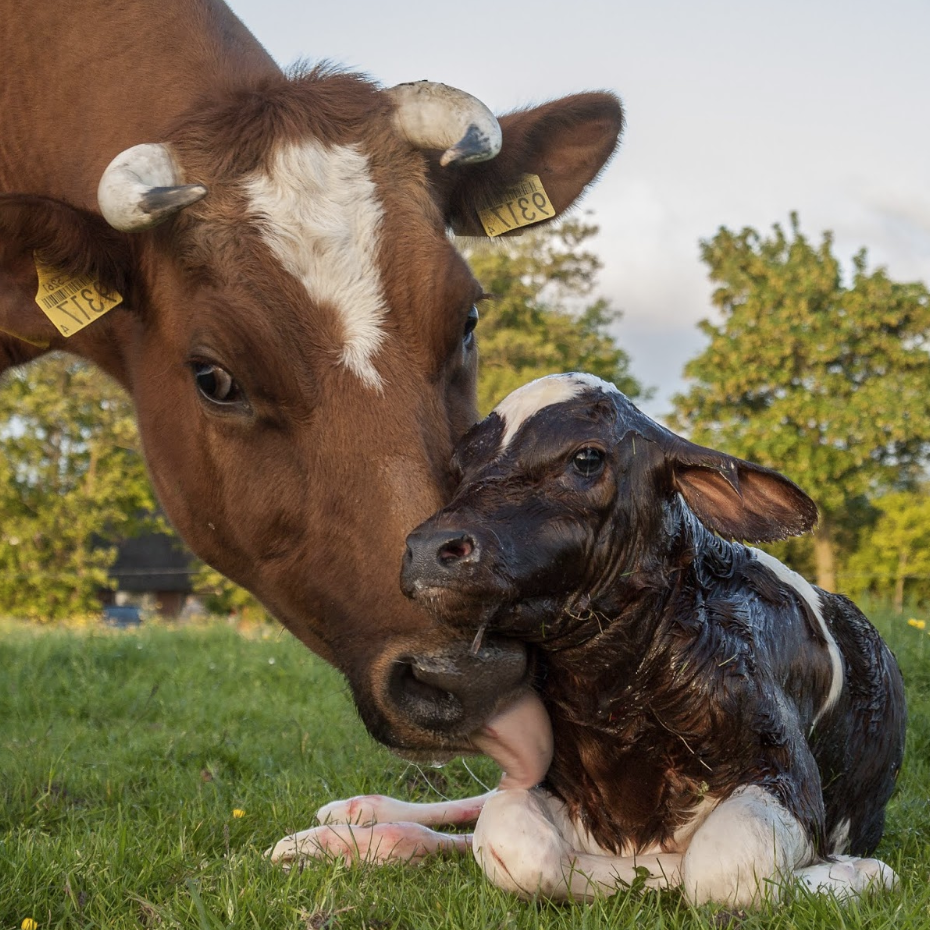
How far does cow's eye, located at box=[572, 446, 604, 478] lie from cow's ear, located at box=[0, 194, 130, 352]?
1.88m

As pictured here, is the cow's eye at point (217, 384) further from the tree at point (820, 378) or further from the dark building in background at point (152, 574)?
the dark building in background at point (152, 574)

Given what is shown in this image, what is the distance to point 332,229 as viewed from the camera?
10.7 ft

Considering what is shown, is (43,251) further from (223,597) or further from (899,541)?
(223,597)

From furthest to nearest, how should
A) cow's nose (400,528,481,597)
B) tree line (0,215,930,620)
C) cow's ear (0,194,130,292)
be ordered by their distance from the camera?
tree line (0,215,930,620) → cow's ear (0,194,130,292) → cow's nose (400,528,481,597)

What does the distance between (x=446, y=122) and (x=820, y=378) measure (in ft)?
114

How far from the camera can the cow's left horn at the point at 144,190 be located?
3.29 meters

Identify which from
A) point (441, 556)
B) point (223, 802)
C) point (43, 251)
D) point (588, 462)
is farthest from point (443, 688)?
point (43, 251)

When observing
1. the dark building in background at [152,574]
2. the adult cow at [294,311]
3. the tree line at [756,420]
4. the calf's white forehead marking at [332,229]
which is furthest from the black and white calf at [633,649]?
the dark building in background at [152,574]

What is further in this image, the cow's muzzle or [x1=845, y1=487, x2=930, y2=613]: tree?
[x1=845, y1=487, x2=930, y2=613]: tree

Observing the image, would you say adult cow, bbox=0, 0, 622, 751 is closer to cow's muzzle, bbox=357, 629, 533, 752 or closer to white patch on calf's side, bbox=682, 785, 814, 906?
cow's muzzle, bbox=357, 629, 533, 752

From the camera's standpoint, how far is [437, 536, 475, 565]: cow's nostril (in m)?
2.36

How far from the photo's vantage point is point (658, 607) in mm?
2695

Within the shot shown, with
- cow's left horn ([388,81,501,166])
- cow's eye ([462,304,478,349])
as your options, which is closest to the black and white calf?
cow's eye ([462,304,478,349])

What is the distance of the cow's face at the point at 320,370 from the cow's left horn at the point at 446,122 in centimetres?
5
